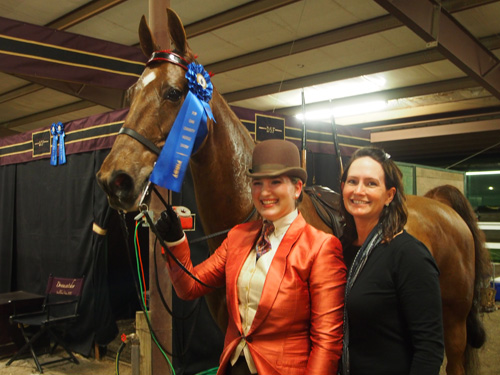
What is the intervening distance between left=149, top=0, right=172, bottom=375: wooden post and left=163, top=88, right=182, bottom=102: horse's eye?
1268mm

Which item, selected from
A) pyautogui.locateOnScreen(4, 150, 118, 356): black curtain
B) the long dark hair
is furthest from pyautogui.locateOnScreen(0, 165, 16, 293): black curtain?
the long dark hair

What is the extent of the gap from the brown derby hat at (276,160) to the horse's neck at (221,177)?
15.9 inches

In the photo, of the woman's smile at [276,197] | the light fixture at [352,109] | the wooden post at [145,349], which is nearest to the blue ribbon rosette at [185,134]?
the woman's smile at [276,197]

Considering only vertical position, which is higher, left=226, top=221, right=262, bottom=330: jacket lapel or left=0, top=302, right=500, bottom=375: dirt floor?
left=226, top=221, right=262, bottom=330: jacket lapel

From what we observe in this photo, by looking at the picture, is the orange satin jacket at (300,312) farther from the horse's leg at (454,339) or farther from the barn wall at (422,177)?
the barn wall at (422,177)

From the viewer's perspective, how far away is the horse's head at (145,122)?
4.84ft

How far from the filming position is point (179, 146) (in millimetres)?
1607

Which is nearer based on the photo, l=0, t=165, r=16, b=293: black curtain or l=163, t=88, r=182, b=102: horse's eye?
l=163, t=88, r=182, b=102: horse's eye

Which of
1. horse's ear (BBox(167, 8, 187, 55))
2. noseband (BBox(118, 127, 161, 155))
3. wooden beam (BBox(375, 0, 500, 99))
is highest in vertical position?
wooden beam (BBox(375, 0, 500, 99))

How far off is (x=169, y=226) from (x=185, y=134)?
386 mm

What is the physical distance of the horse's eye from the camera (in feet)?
5.44

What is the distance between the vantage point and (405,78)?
23.5 ft

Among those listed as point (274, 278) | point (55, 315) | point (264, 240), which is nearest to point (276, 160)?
point (264, 240)

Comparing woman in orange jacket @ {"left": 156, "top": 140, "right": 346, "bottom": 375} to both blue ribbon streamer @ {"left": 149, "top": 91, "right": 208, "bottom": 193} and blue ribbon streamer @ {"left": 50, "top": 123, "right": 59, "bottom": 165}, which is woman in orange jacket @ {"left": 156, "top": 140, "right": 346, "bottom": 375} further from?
blue ribbon streamer @ {"left": 50, "top": 123, "right": 59, "bottom": 165}
